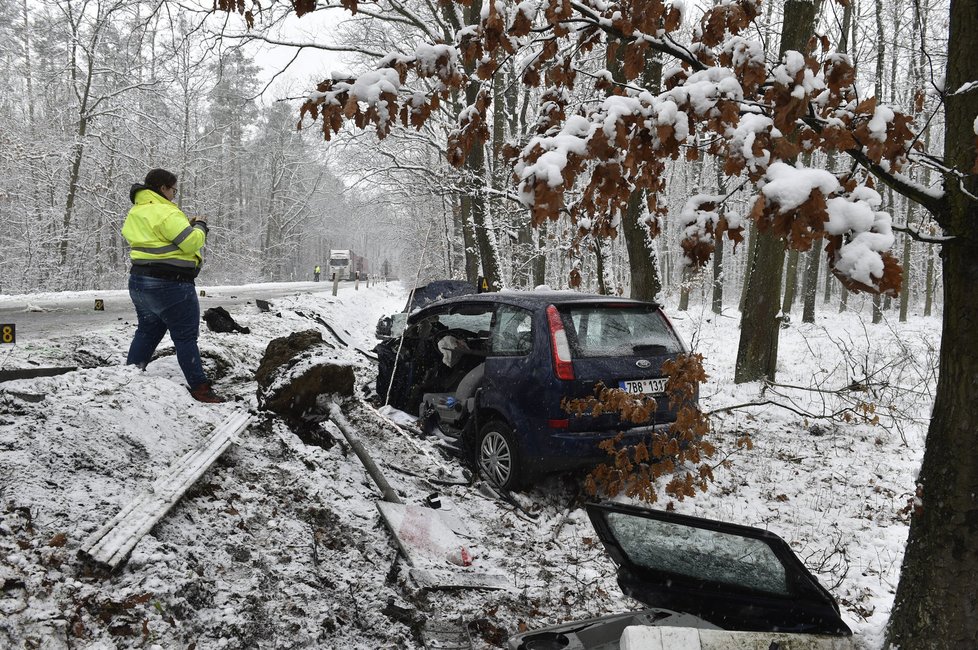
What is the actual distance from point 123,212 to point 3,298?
1494cm

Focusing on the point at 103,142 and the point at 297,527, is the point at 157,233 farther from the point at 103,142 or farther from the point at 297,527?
the point at 103,142

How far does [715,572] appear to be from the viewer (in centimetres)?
227

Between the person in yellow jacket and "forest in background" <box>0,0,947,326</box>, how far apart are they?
115 inches

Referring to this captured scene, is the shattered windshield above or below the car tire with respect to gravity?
above

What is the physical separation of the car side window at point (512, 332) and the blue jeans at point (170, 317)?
2.82m

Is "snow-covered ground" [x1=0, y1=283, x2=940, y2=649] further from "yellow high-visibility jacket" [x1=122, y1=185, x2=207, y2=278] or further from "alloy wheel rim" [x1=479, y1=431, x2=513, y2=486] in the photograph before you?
"yellow high-visibility jacket" [x1=122, y1=185, x2=207, y2=278]

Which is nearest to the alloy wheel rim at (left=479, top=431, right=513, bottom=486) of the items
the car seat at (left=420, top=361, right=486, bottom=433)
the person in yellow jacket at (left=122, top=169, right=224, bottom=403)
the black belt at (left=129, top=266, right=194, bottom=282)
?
the car seat at (left=420, top=361, right=486, bottom=433)

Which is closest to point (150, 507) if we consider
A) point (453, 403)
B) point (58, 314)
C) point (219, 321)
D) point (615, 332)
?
point (453, 403)

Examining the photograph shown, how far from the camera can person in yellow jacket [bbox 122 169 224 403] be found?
5.32m

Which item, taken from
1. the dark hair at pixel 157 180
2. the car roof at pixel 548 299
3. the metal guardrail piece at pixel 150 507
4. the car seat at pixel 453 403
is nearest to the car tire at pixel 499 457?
the car seat at pixel 453 403

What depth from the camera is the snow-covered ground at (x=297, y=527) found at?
273 centimetres

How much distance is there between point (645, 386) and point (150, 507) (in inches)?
143

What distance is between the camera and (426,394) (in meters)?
6.66

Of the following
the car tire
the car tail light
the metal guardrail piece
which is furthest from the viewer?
the car tire
